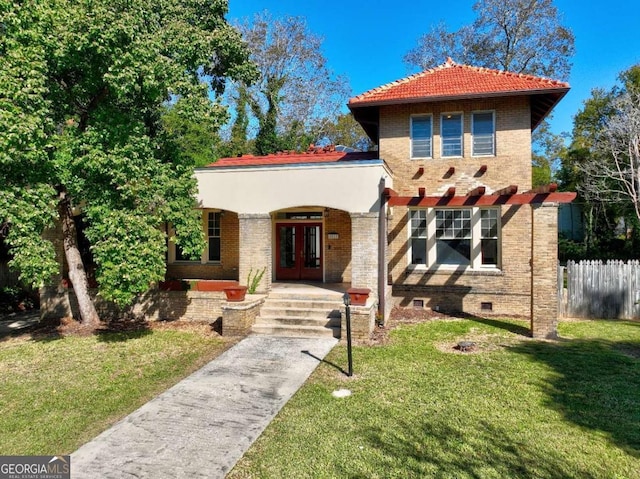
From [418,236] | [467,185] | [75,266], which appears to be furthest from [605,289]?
[75,266]

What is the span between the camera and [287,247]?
14.2 m

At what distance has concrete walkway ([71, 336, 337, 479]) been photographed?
13.7 ft

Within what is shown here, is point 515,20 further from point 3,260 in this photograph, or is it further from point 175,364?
point 3,260

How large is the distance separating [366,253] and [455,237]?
12.7ft

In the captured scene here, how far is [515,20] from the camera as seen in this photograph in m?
25.5

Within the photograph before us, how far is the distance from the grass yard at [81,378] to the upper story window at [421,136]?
8.67 metres

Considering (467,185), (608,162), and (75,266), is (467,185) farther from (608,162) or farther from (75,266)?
(608,162)

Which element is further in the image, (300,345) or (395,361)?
(300,345)

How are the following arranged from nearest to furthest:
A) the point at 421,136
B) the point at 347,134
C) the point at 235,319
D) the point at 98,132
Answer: the point at 98,132 < the point at 235,319 < the point at 421,136 < the point at 347,134

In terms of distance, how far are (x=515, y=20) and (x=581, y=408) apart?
2820 centimetres

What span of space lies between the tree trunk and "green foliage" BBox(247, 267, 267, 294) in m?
4.33

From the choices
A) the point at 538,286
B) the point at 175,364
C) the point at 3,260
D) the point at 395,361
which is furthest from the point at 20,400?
the point at 3,260

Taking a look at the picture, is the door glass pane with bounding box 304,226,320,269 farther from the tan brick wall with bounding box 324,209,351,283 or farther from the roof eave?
the roof eave

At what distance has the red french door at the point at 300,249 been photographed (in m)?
14.0
